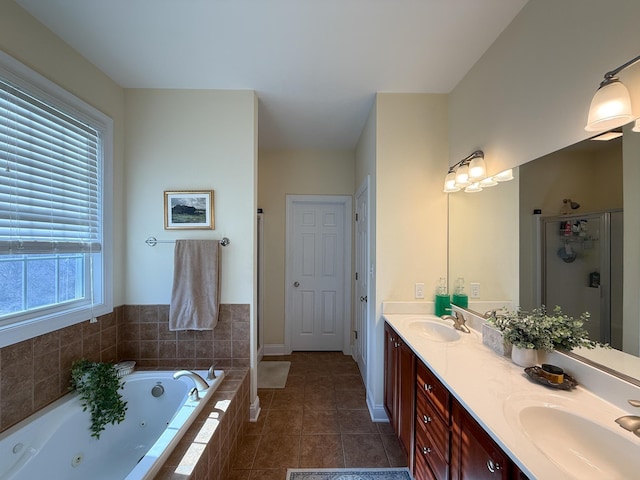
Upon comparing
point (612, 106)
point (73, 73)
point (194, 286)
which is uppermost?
point (73, 73)

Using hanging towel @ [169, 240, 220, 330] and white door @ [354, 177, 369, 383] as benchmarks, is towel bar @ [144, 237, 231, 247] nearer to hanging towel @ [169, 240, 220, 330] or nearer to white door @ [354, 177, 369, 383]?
hanging towel @ [169, 240, 220, 330]

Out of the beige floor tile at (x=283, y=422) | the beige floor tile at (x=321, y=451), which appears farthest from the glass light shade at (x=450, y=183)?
the beige floor tile at (x=283, y=422)

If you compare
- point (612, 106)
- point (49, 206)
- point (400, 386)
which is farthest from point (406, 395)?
point (49, 206)

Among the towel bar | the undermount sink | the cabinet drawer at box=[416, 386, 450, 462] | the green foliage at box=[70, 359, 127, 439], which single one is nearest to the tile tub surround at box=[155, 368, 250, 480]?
the green foliage at box=[70, 359, 127, 439]

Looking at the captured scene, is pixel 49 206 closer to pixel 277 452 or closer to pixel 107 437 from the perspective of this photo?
pixel 107 437

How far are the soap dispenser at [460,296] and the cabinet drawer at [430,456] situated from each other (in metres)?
0.92

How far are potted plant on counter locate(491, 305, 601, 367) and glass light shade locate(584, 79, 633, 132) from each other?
2.47ft

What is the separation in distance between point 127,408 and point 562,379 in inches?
94.9

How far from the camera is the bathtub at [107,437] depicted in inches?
47.9

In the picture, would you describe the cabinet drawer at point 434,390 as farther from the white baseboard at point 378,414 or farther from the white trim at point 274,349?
the white trim at point 274,349

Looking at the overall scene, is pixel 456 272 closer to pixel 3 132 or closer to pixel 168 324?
pixel 168 324

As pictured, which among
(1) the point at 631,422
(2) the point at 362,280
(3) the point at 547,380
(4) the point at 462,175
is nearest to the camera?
(1) the point at 631,422

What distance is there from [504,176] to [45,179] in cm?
272

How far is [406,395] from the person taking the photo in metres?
1.59
